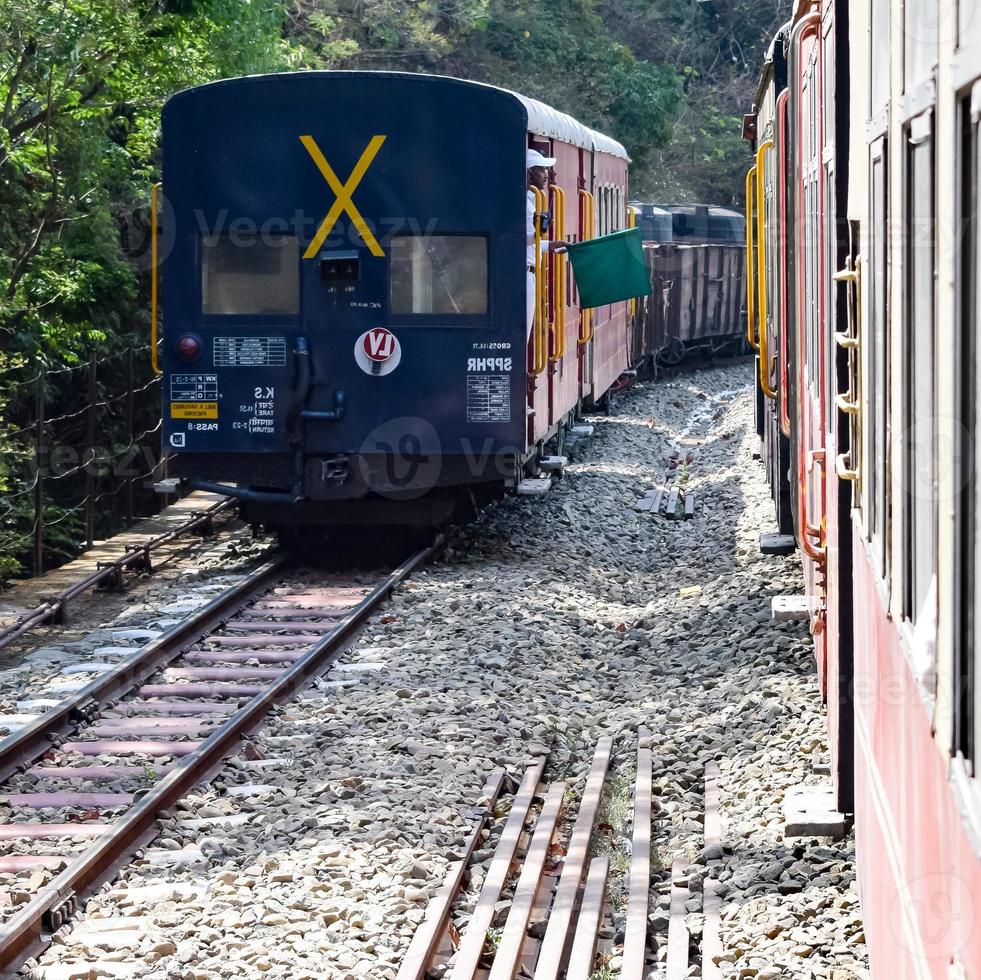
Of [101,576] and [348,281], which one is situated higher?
[348,281]

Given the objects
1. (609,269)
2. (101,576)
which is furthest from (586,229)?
(101,576)

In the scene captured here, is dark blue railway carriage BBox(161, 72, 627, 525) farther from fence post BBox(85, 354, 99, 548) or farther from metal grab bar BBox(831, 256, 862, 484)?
metal grab bar BBox(831, 256, 862, 484)

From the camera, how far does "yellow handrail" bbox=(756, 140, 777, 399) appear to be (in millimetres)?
10141

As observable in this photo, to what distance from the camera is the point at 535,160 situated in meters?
11.4

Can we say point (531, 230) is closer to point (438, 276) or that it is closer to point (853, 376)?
point (438, 276)

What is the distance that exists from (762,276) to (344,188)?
2.89 meters

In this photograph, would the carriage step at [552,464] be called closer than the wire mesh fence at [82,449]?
Yes

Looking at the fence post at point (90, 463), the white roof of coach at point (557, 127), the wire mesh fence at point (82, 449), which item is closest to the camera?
the white roof of coach at point (557, 127)

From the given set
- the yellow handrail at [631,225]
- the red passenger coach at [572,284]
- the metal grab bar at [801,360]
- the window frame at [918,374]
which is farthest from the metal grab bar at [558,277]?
the window frame at [918,374]

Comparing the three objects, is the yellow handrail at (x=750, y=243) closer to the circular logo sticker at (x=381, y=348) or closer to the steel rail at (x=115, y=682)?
the circular logo sticker at (x=381, y=348)

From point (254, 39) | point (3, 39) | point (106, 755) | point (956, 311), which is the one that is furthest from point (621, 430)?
point (956, 311)

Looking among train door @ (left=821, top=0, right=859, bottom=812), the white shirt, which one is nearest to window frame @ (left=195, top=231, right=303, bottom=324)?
the white shirt

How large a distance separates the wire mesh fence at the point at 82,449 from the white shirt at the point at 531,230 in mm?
4633

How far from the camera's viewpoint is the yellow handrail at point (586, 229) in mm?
14898
